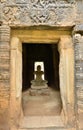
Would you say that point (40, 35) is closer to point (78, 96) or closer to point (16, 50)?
point (16, 50)

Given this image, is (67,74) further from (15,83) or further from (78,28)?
(15,83)

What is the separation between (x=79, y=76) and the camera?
13.0 ft

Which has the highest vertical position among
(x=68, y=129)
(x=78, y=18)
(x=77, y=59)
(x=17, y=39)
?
(x=78, y=18)

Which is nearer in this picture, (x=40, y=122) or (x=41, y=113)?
(x=40, y=122)

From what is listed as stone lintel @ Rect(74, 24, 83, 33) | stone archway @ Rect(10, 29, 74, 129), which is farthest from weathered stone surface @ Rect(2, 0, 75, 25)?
stone archway @ Rect(10, 29, 74, 129)

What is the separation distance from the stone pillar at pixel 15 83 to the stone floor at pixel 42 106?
0.50 m

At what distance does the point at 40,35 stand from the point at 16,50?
564mm

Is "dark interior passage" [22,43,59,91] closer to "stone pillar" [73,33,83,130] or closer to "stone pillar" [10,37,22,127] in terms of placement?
"stone pillar" [10,37,22,127]

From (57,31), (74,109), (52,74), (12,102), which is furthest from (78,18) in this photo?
(52,74)

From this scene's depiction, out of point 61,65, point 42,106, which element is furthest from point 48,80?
point 61,65

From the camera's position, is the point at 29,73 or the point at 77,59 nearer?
the point at 77,59

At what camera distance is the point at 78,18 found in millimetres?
4047

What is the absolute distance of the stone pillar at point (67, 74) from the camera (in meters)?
4.09

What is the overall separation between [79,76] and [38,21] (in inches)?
50.7
